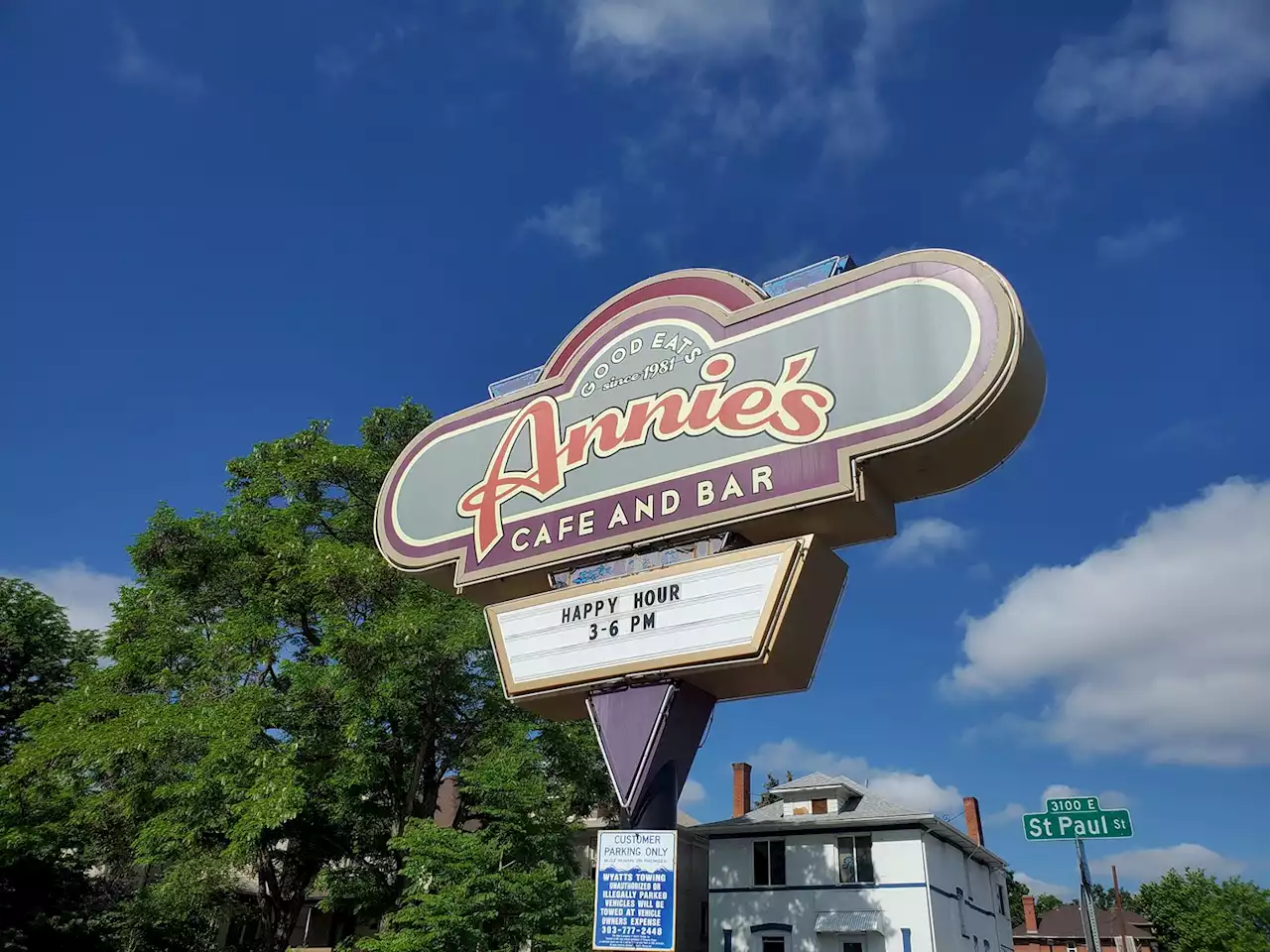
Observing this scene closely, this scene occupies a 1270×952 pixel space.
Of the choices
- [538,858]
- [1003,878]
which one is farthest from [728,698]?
[1003,878]

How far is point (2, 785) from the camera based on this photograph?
68.6ft

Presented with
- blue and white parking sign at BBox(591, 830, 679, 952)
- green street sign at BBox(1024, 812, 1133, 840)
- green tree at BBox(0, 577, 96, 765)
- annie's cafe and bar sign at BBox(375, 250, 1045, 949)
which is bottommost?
blue and white parking sign at BBox(591, 830, 679, 952)

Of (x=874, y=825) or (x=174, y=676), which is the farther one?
(x=874, y=825)

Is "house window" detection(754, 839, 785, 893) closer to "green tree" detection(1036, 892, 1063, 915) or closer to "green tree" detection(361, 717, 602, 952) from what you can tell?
"green tree" detection(361, 717, 602, 952)

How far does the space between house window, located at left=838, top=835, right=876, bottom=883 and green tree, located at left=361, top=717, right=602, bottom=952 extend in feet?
37.7

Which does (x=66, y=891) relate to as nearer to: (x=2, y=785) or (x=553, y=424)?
(x=2, y=785)

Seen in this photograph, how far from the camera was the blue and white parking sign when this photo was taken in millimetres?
8445

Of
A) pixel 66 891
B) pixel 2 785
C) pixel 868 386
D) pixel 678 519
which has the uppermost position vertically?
pixel 868 386

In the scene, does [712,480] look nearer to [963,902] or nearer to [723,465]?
[723,465]

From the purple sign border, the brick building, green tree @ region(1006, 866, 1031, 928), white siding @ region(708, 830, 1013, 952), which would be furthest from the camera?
green tree @ region(1006, 866, 1031, 928)

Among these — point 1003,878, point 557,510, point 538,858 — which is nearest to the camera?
point 557,510

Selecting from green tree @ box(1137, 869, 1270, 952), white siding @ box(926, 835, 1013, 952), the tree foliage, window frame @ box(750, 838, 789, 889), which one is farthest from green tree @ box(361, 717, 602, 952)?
green tree @ box(1137, 869, 1270, 952)

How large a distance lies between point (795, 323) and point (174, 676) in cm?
1880

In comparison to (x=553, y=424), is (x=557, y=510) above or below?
below
